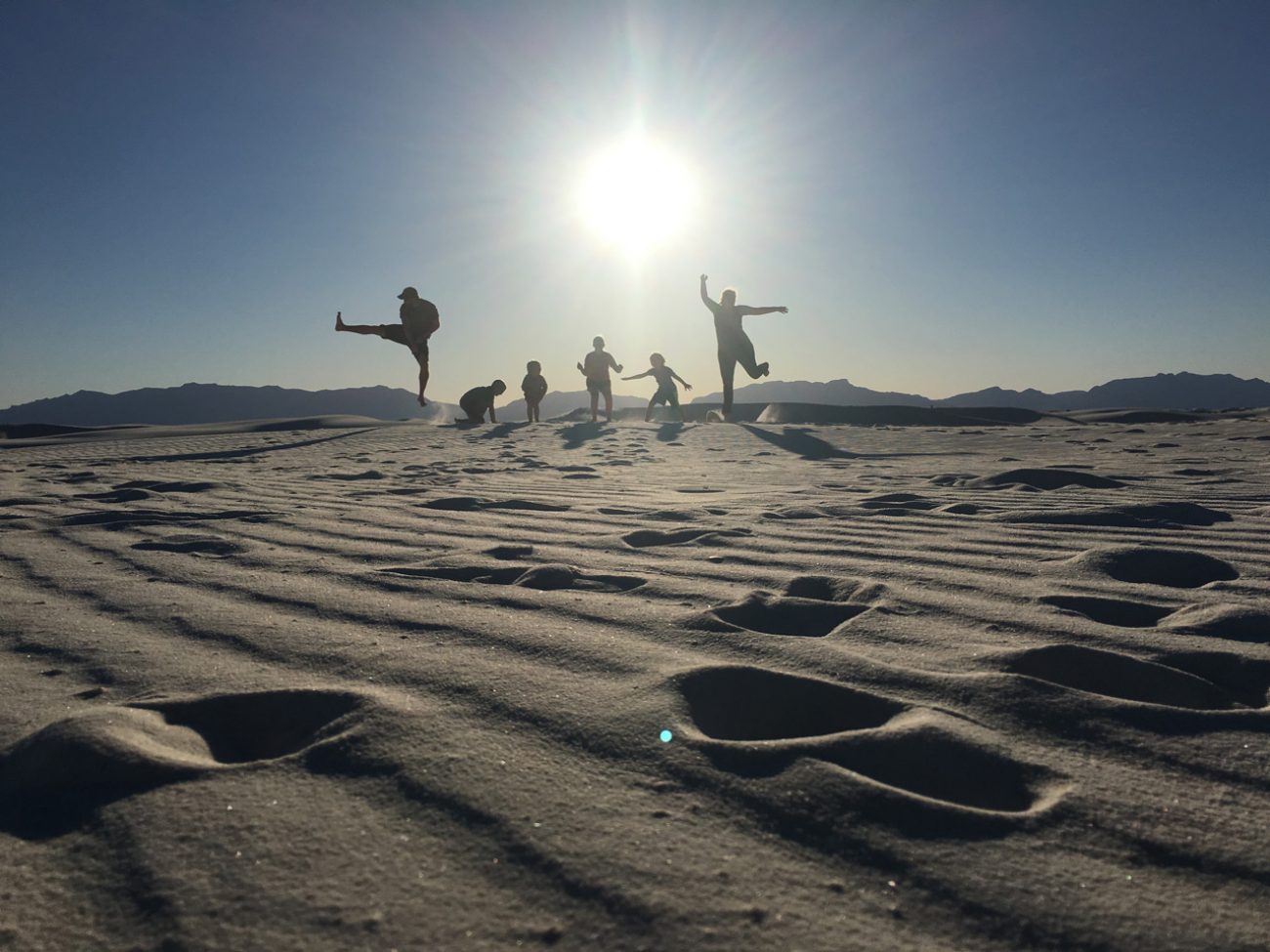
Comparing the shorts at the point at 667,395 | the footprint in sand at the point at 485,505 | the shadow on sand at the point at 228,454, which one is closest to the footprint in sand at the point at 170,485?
the footprint in sand at the point at 485,505

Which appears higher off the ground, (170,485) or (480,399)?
(480,399)

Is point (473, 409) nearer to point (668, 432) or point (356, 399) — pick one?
point (668, 432)

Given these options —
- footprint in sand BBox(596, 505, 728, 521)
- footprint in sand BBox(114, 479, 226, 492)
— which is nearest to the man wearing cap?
footprint in sand BBox(114, 479, 226, 492)

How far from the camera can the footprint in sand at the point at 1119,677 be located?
4.50 ft

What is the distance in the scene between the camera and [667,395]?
15.0 meters

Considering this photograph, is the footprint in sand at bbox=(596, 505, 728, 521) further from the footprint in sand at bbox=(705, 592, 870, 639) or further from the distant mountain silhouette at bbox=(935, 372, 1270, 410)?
the distant mountain silhouette at bbox=(935, 372, 1270, 410)

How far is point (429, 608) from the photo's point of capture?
1.97m

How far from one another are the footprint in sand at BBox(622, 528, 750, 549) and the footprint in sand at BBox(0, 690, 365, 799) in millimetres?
1553

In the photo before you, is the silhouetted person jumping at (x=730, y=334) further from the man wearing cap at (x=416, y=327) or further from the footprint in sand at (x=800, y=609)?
the footprint in sand at (x=800, y=609)

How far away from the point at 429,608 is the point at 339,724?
0.73m

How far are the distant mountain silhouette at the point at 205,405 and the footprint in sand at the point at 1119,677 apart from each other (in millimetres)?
46866

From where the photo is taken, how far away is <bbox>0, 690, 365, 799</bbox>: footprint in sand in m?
1.09

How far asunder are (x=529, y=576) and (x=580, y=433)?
295 inches

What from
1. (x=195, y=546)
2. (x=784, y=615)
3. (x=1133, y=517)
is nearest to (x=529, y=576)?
(x=784, y=615)
